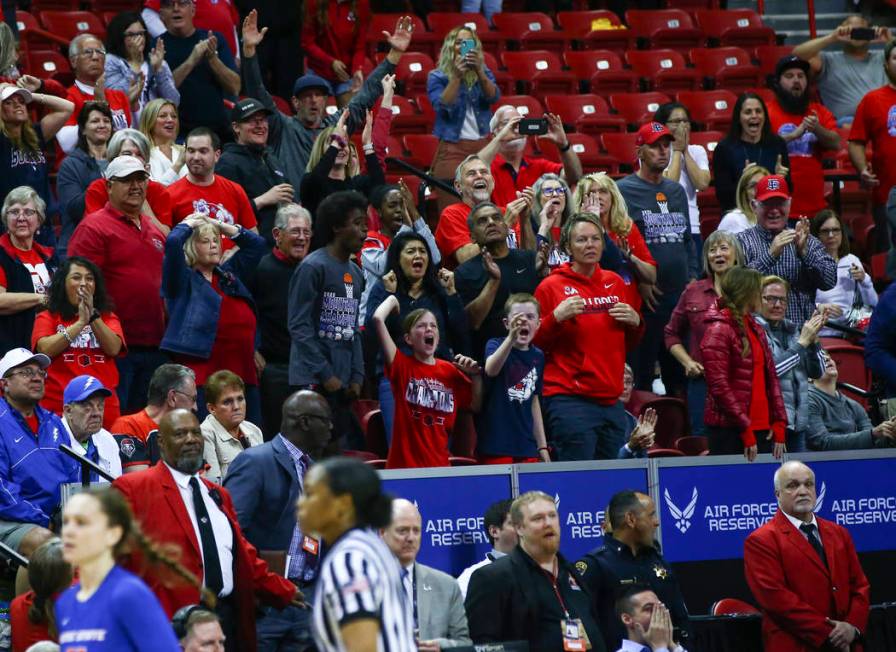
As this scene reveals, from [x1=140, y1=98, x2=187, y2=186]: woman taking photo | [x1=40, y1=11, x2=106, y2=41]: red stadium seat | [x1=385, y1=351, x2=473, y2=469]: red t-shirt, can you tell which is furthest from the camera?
[x1=40, y1=11, x2=106, y2=41]: red stadium seat

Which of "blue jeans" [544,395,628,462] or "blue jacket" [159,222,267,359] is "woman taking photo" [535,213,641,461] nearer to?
"blue jeans" [544,395,628,462]

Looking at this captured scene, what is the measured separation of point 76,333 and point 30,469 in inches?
38.0

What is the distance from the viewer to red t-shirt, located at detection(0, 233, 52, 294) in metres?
9.45

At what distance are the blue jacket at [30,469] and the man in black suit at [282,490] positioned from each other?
3.30ft

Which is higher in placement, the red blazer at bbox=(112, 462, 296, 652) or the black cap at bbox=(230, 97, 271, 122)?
the black cap at bbox=(230, 97, 271, 122)

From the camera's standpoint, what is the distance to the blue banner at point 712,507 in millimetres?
9234

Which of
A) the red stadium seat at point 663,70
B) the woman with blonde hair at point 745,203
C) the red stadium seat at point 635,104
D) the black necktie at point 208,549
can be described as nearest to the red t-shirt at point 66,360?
the black necktie at point 208,549

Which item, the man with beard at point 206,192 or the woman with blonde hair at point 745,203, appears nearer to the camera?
the man with beard at point 206,192

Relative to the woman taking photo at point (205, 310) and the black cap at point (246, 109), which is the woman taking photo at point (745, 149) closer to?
the black cap at point (246, 109)

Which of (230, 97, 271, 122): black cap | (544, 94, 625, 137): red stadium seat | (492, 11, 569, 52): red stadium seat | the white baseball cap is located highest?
(492, 11, 569, 52): red stadium seat

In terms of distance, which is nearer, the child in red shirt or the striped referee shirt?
the striped referee shirt

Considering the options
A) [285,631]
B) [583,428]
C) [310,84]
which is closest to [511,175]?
[310,84]

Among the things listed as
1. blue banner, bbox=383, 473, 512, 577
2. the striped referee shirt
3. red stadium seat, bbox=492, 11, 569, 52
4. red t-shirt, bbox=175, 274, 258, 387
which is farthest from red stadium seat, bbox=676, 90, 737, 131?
the striped referee shirt

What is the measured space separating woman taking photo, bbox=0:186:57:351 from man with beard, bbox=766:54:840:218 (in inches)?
238
